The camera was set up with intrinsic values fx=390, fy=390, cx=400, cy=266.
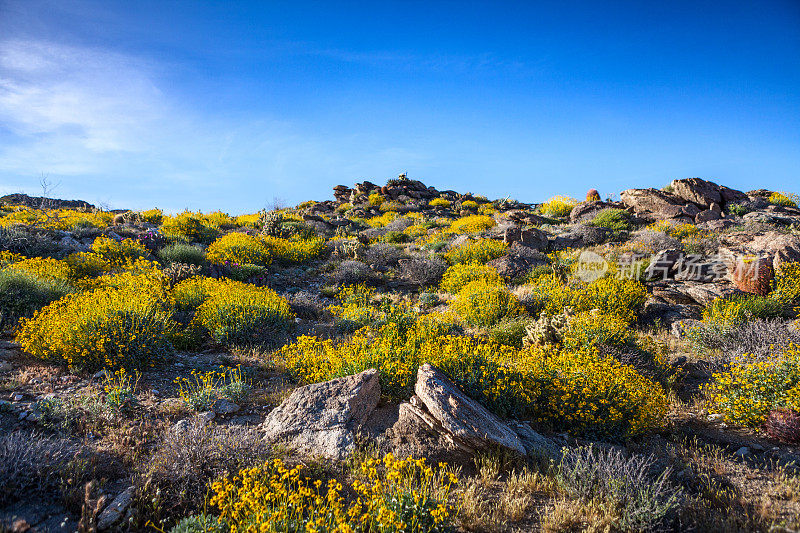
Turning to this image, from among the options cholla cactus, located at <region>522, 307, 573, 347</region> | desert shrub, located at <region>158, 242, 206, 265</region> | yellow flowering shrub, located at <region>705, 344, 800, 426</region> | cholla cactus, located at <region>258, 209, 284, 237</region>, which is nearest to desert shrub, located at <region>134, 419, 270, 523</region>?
cholla cactus, located at <region>522, 307, 573, 347</region>

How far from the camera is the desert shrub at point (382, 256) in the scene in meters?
14.9

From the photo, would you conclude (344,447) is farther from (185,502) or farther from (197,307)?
(197,307)

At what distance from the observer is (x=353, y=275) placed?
42.5ft

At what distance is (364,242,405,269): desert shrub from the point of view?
14.9m

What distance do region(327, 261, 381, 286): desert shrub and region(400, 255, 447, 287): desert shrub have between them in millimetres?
1022

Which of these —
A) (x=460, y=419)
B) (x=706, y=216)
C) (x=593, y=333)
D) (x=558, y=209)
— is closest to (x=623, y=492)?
(x=460, y=419)

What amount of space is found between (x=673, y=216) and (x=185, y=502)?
2241 cm

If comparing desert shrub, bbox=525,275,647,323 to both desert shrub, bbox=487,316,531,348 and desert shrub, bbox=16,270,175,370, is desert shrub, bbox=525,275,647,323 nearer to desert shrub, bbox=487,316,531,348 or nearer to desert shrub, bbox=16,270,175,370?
desert shrub, bbox=487,316,531,348

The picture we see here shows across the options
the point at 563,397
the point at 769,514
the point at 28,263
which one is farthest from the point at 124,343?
the point at 769,514

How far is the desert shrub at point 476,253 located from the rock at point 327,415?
9568mm

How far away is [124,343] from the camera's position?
6.07 metres

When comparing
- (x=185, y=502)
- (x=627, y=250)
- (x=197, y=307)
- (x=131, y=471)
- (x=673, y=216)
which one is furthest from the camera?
(x=673, y=216)

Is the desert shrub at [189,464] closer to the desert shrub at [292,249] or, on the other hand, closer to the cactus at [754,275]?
the cactus at [754,275]

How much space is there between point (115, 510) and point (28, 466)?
925mm
